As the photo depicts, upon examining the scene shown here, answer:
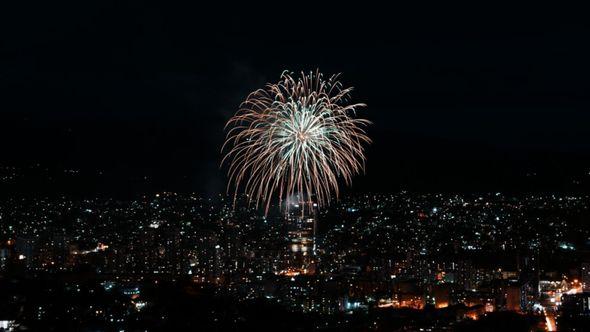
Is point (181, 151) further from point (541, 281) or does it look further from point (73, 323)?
point (73, 323)

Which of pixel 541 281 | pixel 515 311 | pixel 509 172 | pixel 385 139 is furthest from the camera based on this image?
pixel 509 172

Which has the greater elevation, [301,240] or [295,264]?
[301,240]

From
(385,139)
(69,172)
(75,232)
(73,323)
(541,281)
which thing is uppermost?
(385,139)

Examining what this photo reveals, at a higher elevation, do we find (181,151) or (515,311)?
(181,151)

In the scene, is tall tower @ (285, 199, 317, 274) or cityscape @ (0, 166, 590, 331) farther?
tall tower @ (285, 199, 317, 274)

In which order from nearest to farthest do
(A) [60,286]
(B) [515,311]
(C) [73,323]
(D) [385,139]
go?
(C) [73,323] < (A) [60,286] < (B) [515,311] < (D) [385,139]

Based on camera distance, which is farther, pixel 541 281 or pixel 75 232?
Result: pixel 75 232

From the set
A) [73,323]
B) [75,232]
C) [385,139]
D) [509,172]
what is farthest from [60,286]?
[509,172]

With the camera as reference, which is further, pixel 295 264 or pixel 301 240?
pixel 301 240

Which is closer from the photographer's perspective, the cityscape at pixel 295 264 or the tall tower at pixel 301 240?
the cityscape at pixel 295 264

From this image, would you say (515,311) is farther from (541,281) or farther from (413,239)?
(413,239)
